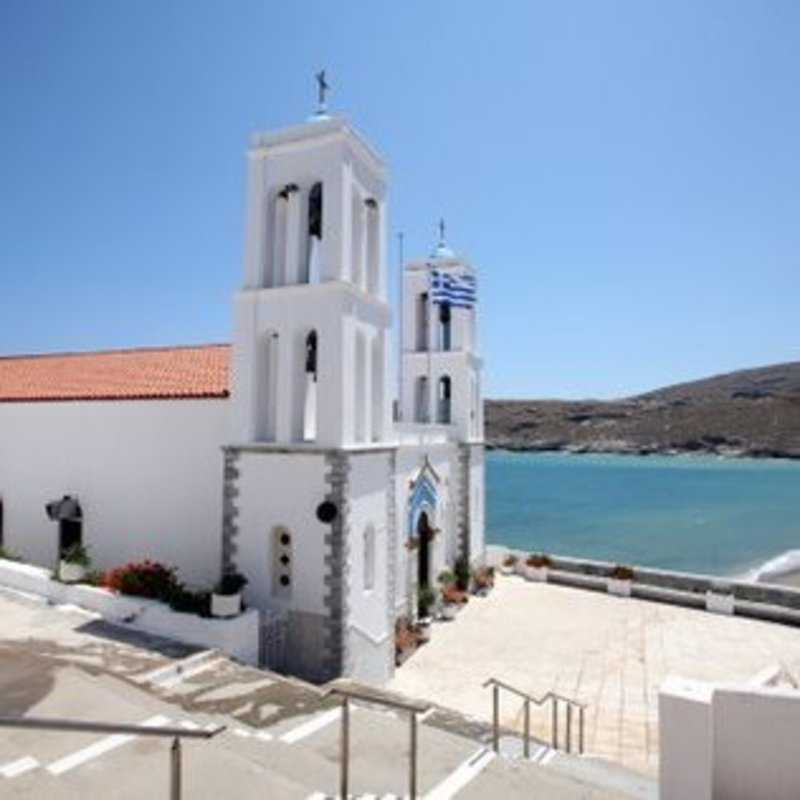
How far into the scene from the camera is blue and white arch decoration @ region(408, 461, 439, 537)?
21750 mm

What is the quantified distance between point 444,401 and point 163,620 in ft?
52.1

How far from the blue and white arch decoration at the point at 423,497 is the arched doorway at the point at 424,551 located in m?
0.24

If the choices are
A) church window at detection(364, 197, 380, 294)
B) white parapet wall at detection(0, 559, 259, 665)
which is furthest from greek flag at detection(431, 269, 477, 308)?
white parapet wall at detection(0, 559, 259, 665)

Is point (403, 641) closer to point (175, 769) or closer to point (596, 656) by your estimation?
point (596, 656)

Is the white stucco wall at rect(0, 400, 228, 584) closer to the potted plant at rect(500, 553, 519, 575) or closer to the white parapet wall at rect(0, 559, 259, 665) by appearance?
the white parapet wall at rect(0, 559, 259, 665)

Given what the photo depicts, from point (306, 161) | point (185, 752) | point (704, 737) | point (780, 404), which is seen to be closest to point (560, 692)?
point (704, 737)

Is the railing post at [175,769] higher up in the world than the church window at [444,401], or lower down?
lower down

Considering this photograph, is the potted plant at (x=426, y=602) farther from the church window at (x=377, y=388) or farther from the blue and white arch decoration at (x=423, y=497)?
the church window at (x=377, y=388)

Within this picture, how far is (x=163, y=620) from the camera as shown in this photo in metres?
14.2

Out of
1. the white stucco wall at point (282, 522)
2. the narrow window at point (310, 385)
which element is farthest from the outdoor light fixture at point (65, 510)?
the narrow window at point (310, 385)

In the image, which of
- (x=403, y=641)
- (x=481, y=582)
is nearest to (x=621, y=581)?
(x=481, y=582)

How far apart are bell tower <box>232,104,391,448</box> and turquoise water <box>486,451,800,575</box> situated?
42.9 metres

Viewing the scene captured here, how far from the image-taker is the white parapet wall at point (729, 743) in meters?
6.59

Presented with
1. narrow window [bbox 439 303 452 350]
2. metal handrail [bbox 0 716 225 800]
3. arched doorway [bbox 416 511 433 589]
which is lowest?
arched doorway [bbox 416 511 433 589]
